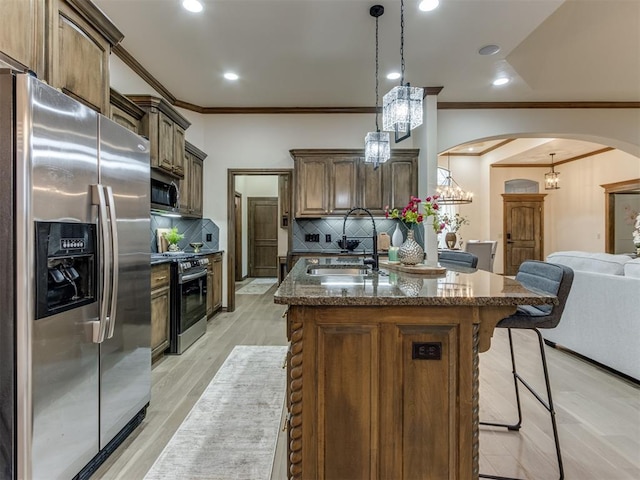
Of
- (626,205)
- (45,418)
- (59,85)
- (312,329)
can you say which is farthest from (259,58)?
(626,205)

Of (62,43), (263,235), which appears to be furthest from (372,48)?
(263,235)

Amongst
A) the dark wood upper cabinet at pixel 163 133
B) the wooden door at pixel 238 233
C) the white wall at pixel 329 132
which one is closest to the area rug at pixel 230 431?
the dark wood upper cabinet at pixel 163 133

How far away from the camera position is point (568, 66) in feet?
13.2

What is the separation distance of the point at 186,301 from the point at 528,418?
3100mm

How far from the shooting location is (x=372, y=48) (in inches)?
139

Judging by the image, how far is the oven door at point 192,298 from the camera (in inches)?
133

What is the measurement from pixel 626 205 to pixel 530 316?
906cm

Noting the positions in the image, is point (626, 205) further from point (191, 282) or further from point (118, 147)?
point (118, 147)

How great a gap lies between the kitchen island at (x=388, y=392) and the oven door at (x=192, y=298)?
2.38 meters

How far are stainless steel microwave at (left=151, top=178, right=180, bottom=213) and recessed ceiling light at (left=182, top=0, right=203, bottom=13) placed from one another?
5.48 feet

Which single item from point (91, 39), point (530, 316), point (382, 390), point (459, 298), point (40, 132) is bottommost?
point (382, 390)

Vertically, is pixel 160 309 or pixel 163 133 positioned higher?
pixel 163 133

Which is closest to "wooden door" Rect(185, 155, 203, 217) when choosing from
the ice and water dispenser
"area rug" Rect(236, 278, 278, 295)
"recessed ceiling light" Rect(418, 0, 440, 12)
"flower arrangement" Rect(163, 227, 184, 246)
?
"flower arrangement" Rect(163, 227, 184, 246)

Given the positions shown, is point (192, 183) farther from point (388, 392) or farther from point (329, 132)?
point (388, 392)
